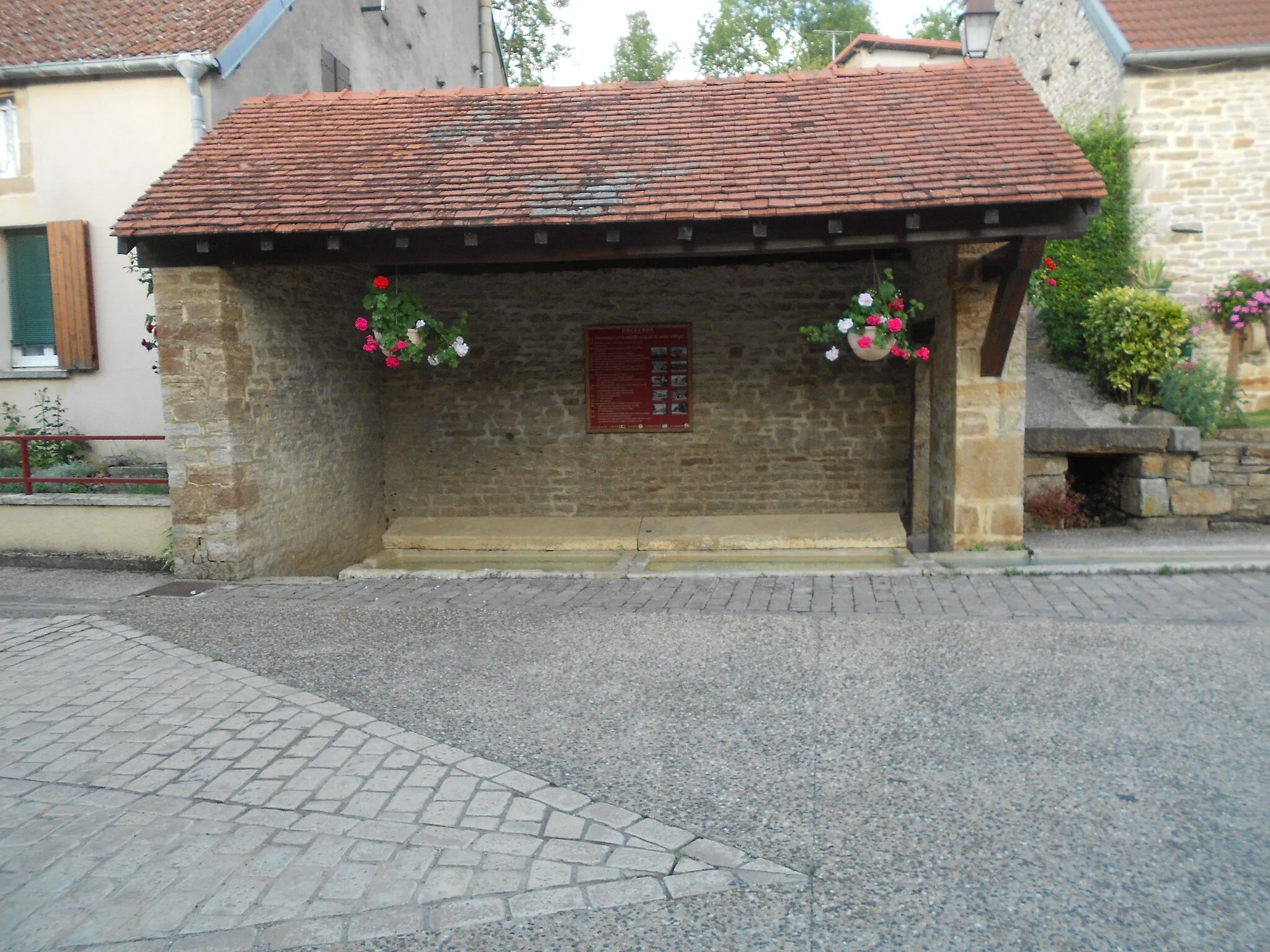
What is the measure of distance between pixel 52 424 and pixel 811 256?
786 cm

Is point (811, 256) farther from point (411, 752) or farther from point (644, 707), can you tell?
point (411, 752)

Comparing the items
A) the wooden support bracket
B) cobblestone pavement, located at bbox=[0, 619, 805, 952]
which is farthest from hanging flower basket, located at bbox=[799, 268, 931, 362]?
cobblestone pavement, located at bbox=[0, 619, 805, 952]

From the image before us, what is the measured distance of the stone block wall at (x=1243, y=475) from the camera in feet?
28.0

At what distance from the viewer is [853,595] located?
643 cm

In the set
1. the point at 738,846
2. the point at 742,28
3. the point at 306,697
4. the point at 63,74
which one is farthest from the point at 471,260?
the point at 742,28

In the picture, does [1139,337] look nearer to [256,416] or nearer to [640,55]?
[256,416]

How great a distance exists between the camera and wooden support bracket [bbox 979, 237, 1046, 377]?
6.43 metres

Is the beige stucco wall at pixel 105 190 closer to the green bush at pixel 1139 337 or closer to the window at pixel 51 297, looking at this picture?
the window at pixel 51 297

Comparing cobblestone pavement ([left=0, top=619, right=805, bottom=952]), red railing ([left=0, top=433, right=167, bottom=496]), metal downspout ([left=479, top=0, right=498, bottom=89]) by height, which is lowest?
cobblestone pavement ([left=0, top=619, right=805, bottom=952])

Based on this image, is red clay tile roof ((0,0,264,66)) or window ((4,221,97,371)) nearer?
red clay tile roof ((0,0,264,66))

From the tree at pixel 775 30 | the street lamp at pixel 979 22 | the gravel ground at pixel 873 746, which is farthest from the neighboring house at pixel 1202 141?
the tree at pixel 775 30

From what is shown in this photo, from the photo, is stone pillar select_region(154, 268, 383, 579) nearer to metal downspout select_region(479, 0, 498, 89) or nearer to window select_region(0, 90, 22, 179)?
window select_region(0, 90, 22, 179)

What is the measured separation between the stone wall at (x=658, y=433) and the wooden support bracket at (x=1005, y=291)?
2094mm

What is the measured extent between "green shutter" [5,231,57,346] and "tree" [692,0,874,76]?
25306 millimetres
